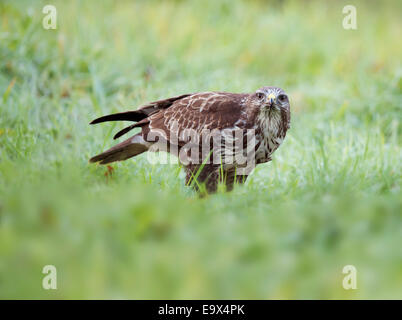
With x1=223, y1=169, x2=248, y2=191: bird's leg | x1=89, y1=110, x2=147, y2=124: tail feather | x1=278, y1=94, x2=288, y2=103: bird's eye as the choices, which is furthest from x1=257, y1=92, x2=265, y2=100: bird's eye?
x1=89, y1=110, x2=147, y2=124: tail feather

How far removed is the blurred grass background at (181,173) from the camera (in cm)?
236

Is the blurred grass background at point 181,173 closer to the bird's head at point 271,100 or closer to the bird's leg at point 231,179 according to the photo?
the bird's leg at point 231,179

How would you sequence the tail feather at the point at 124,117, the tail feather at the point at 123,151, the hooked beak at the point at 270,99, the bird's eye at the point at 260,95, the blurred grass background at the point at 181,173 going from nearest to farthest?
1. the blurred grass background at the point at 181,173
2. the hooked beak at the point at 270,99
3. the bird's eye at the point at 260,95
4. the tail feather at the point at 123,151
5. the tail feather at the point at 124,117

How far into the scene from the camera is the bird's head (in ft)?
12.7

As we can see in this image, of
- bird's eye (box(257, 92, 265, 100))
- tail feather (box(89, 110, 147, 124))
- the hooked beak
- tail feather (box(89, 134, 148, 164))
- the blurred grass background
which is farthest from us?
tail feather (box(89, 110, 147, 124))

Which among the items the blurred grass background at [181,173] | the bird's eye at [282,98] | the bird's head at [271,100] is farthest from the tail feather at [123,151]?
the bird's eye at [282,98]

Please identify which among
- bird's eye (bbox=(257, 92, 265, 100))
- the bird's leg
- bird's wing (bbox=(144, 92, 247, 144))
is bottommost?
the bird's leg

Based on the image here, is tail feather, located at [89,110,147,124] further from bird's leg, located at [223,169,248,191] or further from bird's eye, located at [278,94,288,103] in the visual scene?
bird's eye, located at [278,94,288,103]

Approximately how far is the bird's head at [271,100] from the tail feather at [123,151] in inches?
38.3

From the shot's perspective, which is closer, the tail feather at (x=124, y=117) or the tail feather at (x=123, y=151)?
the tail feather at (x=123, y=151)

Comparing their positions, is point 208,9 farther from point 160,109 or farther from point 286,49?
point 160,109

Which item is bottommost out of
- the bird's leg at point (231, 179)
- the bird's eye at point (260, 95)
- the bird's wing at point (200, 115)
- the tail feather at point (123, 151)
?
the bird's leg at point (231, 179)
